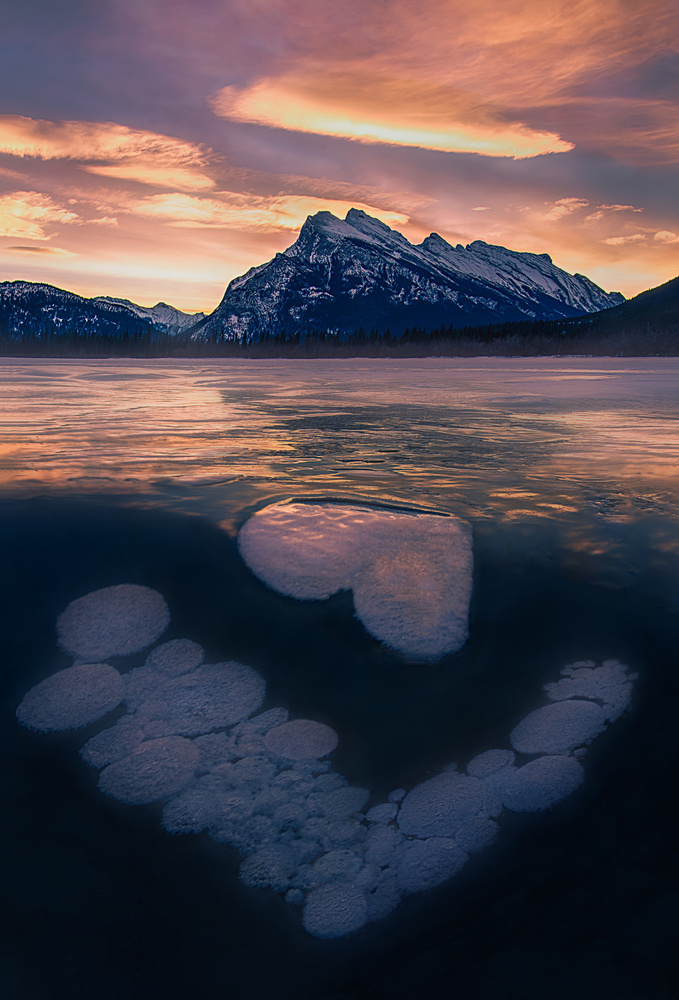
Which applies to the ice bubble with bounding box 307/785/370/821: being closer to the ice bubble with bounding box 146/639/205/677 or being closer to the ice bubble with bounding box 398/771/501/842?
the ice bubble with bounding box 398/771/501/842

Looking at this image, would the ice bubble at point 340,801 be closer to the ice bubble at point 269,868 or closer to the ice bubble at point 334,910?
the ice bubble at point 269,868

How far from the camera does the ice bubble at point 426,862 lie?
148 inches

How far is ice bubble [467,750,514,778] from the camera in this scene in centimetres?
445

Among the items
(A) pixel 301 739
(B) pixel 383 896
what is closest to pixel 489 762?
(B) pixel 383 896

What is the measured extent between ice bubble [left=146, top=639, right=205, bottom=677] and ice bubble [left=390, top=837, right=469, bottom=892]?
2.34 meters

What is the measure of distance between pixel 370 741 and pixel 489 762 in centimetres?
89

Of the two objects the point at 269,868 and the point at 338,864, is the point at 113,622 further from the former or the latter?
the point at 338,864

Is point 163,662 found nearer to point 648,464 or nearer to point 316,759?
point 316,759

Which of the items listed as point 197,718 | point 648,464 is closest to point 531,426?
point 648,464

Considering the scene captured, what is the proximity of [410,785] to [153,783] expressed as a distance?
1824mm

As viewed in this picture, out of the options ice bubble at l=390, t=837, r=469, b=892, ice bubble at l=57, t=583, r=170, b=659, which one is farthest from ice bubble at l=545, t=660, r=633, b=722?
ice bubble at l=57, t=583, r=170, b=659

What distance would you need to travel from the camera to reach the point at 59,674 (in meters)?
5.24

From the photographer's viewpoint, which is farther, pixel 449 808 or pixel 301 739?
pixel 301 739

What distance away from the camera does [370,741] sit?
15.4 ft
